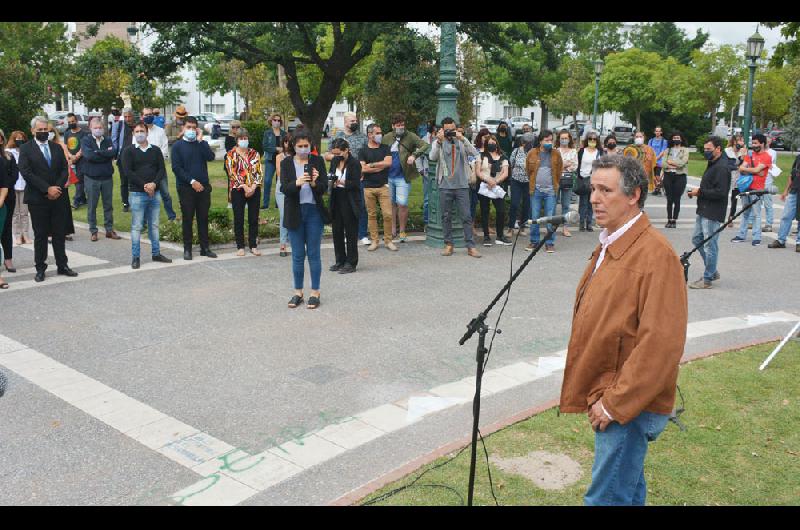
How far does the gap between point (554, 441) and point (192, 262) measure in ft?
24.5

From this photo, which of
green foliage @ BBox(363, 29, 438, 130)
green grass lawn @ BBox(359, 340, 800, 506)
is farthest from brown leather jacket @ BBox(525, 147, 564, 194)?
green grass lawn @ BBox(359, 340, 800, 506)

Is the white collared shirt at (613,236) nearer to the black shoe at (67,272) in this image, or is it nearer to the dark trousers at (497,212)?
the black shoe at (67,272)

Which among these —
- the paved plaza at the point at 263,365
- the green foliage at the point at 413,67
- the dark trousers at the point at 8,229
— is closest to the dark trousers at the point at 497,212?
the paved plaza at the point at 263,365

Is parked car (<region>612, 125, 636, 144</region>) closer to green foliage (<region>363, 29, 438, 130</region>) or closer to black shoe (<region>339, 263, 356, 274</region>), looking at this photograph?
green foliage (<region>363, 29, 438, 130</region>)

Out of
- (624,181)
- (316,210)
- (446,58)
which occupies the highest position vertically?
(446,58)

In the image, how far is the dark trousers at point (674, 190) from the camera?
15.6 meters

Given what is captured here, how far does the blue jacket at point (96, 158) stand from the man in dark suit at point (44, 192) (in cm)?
271

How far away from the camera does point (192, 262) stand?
11.4m

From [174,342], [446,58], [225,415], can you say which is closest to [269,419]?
[225,415]

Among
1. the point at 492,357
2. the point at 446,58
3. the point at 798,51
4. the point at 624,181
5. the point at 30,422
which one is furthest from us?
the point at 798,51

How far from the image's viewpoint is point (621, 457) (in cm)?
350

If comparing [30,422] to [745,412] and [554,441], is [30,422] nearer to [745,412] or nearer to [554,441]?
[554,441]

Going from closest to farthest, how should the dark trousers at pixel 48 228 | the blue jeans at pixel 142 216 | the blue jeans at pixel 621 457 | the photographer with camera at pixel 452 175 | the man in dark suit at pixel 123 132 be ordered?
the blue jeans at pixel 621 457, the dark trousers at pixel 48 228, the blue jeans at pixel 142 216, the photographer with camera at pixel 452 175, the man in dark suit at pixel 123 132

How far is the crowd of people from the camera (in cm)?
1002
